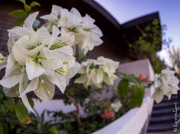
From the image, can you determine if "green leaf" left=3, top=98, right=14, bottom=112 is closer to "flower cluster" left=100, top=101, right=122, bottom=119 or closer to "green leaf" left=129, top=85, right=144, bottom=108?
"green leaf" left=129, top=85, right=144, bottom=108

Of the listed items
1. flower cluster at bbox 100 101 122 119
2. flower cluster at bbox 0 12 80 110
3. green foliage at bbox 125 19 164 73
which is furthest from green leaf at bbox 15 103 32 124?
A: green foliage at bbox 125 19 164 73

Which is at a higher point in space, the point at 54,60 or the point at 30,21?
the point at 30,21

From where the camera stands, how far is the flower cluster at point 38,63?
617mm

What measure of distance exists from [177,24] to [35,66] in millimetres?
1323

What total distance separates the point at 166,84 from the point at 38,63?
38.8 inches

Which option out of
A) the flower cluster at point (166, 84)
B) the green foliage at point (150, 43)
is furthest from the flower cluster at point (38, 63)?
the green foliage at point (150, 43)

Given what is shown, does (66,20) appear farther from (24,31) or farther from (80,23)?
(24,31)

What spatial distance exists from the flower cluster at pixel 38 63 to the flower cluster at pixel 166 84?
0.86 meters

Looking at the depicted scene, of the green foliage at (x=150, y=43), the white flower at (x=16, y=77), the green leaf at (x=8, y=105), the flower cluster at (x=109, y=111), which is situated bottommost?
the flower cluster at (x=109, y=111)

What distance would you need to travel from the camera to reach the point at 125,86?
53.1 inches

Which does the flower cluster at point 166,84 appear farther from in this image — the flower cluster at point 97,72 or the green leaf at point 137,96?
the flower cluster at point 97,72

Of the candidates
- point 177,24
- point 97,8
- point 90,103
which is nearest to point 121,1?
point 177,24

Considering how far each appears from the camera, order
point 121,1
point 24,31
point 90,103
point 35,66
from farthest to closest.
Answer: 1. point 90,103
2. point 121,1
3. point 24,31
4. point 35,66

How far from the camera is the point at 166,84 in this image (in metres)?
1.34
